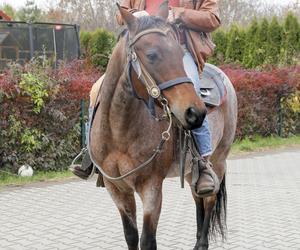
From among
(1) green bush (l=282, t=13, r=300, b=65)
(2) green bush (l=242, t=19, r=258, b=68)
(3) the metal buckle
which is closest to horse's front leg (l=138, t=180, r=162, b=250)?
(3) the metal buckle

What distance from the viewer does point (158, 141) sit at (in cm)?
395

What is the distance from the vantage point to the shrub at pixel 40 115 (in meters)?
8.80

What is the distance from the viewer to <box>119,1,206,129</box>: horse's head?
3158 mm

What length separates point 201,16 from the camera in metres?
4.23

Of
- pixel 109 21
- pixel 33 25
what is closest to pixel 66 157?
pixel 33 25

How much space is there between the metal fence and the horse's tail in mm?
10255

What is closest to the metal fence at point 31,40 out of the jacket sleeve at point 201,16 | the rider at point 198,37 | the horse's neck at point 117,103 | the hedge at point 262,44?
the hedge at point 262,44

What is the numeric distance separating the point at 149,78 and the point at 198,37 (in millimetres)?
1290

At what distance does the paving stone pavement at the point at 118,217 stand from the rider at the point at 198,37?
148cm

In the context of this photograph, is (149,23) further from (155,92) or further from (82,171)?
(82,171)

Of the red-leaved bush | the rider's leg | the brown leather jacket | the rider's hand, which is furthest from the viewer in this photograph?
the red-leaved bush

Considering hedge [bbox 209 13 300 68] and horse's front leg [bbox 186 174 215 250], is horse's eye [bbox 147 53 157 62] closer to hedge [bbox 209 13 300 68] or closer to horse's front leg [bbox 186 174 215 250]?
horse's front leg [bbox 186 174 215 250]

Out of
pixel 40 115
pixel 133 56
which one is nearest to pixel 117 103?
pixel 133 56

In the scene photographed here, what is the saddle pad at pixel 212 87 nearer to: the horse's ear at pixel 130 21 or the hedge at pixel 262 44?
the horse's ear at pixel 130 21
